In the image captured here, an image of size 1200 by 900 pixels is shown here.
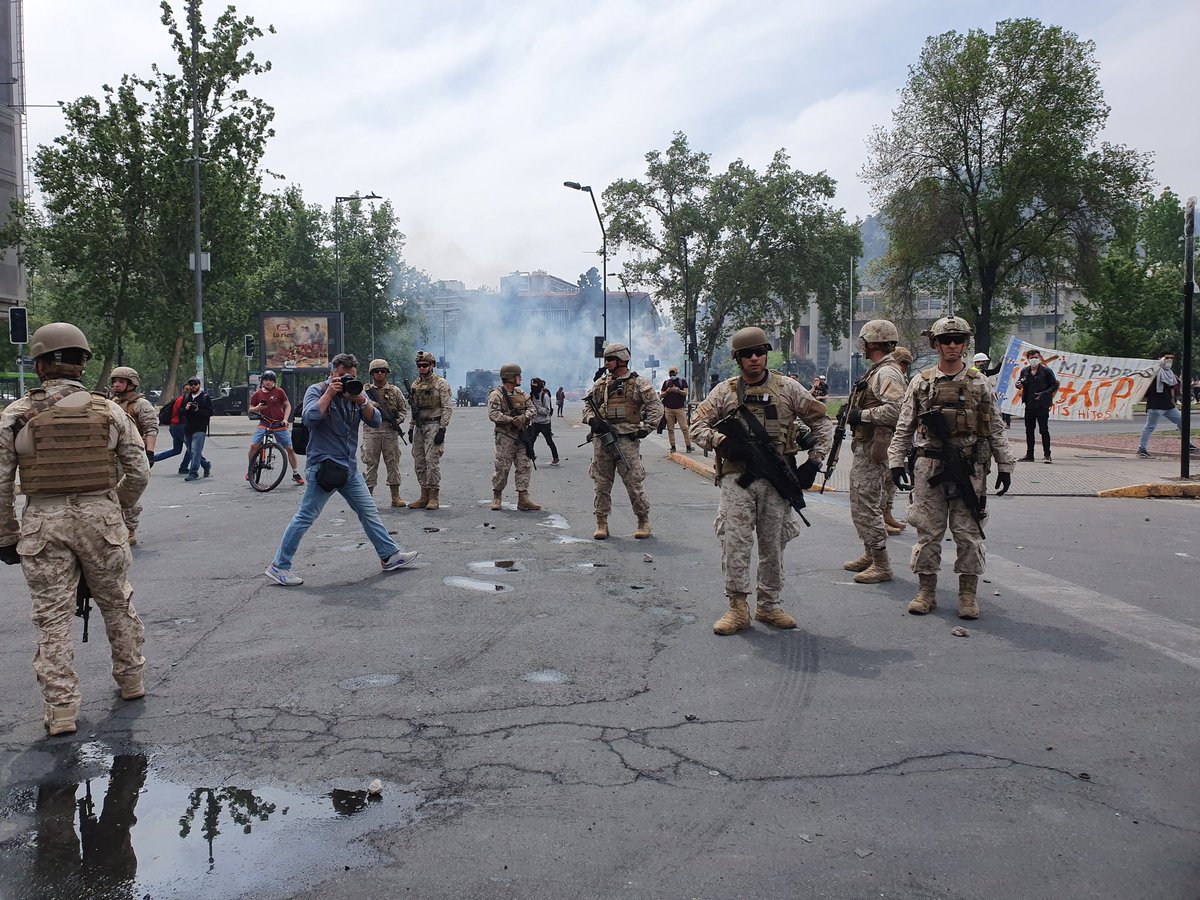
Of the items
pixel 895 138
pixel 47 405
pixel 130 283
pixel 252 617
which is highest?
pixel 895 138

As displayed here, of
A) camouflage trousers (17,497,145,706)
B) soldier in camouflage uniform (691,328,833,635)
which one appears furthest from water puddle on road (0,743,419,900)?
soldier in camouflage uniform (691,328,833,635)

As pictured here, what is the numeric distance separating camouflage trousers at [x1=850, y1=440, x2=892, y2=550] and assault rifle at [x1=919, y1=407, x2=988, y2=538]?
3.72 ft

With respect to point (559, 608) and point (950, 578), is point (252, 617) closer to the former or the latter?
point (559, 608)

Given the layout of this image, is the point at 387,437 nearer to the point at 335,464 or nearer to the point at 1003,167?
the point at 335,464

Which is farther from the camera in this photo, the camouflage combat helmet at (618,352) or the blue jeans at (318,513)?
→ the camouflage combat helmet at (618,352)

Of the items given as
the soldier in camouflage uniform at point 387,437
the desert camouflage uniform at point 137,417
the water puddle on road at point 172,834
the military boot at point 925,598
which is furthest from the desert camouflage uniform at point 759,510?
the soldier in camouflage uniform at point 387,437

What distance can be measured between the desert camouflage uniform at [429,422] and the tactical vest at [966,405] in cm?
652

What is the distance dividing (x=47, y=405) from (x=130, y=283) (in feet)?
136

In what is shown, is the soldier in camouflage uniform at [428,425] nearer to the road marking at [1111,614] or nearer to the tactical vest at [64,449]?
the road marking at [1111,614]

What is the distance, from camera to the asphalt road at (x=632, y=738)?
3.00 meters

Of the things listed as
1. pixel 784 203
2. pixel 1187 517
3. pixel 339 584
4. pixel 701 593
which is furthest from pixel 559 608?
pixel 784 203

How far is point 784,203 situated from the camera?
5466 centimetres

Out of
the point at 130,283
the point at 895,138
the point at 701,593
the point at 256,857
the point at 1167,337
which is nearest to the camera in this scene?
the point at 256,857

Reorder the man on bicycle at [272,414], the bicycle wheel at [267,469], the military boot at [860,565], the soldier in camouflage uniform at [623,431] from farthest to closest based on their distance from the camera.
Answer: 1. the man on bicycle at [272,414]
2. the bicycle wheel at [267,469]
3. the soldier in camouflage uniform at [623,431]
4. the military boot at [860,565]
